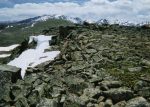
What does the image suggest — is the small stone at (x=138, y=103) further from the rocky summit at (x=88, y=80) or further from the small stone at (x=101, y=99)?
the small stone at (x=101, y=99)

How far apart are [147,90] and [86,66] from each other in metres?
6.73

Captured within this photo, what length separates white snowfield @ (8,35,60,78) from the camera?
3228 centimetres

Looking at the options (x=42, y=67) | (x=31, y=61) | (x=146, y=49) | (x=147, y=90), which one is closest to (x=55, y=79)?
(x=42, y=67)

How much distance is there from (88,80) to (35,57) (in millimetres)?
14526

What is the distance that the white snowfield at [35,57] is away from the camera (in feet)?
106

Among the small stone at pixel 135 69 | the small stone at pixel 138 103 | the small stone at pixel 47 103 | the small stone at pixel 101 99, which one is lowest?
the small stone at pixel 47 103

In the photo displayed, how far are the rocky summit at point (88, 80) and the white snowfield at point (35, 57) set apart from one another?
3412 millimetres

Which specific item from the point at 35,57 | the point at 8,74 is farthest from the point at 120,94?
the point at 35,57

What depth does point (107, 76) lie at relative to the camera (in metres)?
21.4

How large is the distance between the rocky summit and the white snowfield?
134 inches

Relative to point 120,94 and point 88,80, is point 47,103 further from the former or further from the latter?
point 120,94

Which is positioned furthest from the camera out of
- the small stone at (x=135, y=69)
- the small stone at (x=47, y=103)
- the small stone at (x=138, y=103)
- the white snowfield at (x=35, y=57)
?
the white snowfield at (x=35, y=57)

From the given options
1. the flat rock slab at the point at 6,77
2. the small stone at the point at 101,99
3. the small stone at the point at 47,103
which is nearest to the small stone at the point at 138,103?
the small stone at the point at 101,99

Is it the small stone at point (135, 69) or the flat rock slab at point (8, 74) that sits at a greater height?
the small stone at point (135, 69)
